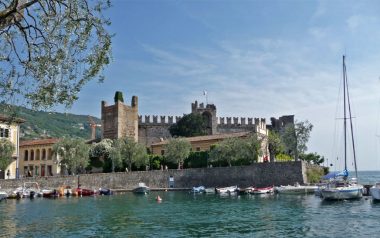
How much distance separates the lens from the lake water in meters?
23.5

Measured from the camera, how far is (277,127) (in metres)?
93.1

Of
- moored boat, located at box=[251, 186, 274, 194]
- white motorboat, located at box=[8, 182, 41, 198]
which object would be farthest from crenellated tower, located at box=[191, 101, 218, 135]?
white motorboat, located at box=[8, 182, 41, 198]

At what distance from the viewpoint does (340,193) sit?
41.4 meters

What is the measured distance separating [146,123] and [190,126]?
8714 mm

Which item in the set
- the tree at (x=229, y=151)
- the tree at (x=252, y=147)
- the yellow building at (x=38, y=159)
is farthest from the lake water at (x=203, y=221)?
Answer: the yellow building at (x=38, y=159)

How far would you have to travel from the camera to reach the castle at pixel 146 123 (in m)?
78.9

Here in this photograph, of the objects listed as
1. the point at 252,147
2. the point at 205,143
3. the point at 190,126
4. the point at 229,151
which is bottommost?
the point at 229,151

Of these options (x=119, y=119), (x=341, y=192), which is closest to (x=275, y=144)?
(x=341, y=192)

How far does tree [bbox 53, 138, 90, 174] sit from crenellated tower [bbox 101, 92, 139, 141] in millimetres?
13400

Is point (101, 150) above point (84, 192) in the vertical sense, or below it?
above

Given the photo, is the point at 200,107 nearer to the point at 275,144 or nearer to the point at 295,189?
the point at 275,144

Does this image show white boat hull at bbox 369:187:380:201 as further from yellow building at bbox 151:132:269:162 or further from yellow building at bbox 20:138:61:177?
yellow building at bbox 20:138:61:177

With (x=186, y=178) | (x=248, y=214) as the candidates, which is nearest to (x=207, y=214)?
(x=248, y=214)

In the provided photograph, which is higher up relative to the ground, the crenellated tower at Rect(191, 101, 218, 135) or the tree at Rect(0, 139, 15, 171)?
the crenellated tower at Rect(191, 101, 218, 135)
